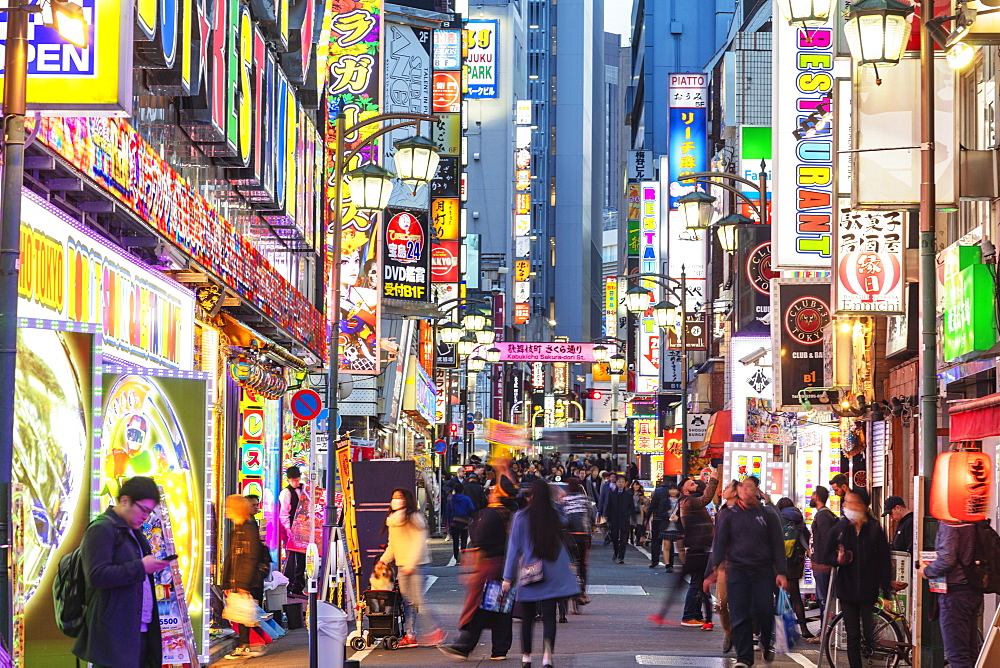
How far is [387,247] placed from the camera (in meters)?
42.8

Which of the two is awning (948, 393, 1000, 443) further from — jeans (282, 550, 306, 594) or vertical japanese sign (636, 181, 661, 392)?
vertical japanese sign (636, 181, 661, 392)

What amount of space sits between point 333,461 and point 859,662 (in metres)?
7.83

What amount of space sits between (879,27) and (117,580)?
357 inches

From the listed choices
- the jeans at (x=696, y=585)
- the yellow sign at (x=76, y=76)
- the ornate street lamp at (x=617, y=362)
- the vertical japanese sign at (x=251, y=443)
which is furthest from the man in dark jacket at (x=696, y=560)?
the ornate street lamp at (x=617, y=362)

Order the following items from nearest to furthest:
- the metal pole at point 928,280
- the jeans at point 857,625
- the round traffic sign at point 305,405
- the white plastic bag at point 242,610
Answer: the metal pole at point 928,280
the jeans at point 857,625
the white plastic bag at point 242,610
the round traffic sign at point 305,405

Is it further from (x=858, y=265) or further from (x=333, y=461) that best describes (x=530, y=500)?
(x=858, y=265)

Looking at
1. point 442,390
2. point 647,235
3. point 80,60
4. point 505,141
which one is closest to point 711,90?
point 442,390

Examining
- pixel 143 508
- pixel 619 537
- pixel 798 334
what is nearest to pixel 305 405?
pixel 798 334

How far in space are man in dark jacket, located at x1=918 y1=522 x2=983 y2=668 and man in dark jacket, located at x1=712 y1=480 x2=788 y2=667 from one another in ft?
9.02

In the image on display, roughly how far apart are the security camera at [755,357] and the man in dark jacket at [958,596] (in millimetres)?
21266

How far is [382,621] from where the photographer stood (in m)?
17.1

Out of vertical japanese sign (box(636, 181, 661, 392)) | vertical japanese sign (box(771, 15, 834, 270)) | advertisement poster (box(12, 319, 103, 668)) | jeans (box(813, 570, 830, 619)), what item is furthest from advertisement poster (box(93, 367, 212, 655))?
→ vertical japanese sign (box(636, 181, 661, 392))

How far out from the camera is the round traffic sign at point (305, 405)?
2309 cm

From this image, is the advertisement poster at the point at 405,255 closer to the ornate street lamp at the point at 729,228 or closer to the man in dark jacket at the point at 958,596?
the ornate street lamp at the point at 729,228
